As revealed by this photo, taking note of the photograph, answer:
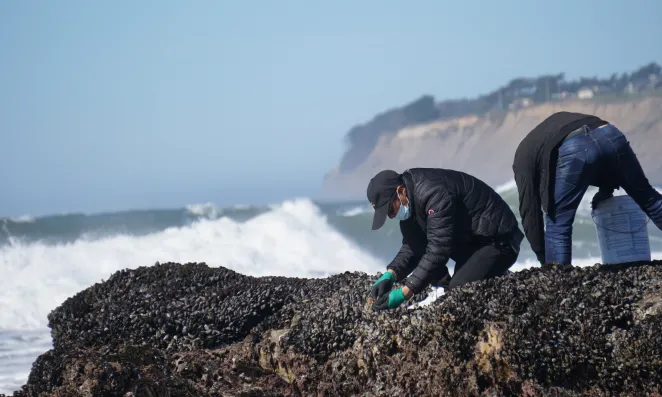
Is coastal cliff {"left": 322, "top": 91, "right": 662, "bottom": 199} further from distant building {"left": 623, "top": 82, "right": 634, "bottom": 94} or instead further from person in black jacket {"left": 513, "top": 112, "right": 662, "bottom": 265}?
person in black jacket {"left": 513, "top": 112, "right": 662, "bottom": 265}

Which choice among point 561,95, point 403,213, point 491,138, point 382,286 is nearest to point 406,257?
point 382,286

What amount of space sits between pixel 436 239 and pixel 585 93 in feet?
265

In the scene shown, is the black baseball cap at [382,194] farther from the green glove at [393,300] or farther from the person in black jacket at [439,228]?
the green glove at [393,300]

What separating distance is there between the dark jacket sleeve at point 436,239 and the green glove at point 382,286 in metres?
0.23

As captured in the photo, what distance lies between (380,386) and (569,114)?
2.34 metres

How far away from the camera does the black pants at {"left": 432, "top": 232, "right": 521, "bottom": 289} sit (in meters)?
5.77

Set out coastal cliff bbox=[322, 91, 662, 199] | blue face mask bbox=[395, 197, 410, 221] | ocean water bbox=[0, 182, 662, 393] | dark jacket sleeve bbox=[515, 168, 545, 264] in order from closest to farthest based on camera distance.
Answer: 1. blue face mask bbox=[395, 197, 410, 221]
2. dark jacket sleeve bbox=[515, 168, 545, 264]
3. ocean water bbox=[0, 182, 662, 393]
4. coastal cliff bbox=[322, 91, 662, 199]

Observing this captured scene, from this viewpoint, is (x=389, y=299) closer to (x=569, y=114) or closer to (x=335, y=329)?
(x=335, y=329)

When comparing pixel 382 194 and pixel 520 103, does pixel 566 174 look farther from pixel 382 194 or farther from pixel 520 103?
pixel 520 103

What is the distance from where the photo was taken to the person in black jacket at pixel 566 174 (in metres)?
5.72

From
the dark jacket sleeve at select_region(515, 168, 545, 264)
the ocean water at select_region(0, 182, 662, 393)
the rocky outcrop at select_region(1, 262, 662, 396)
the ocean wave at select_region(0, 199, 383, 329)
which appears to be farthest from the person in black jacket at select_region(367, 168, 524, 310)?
the ocean wave at select_region(0, 199, 383, 329)

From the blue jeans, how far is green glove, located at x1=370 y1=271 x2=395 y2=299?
114cm

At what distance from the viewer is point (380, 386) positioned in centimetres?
521

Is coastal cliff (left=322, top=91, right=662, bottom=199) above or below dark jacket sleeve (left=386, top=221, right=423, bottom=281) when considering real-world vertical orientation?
above
